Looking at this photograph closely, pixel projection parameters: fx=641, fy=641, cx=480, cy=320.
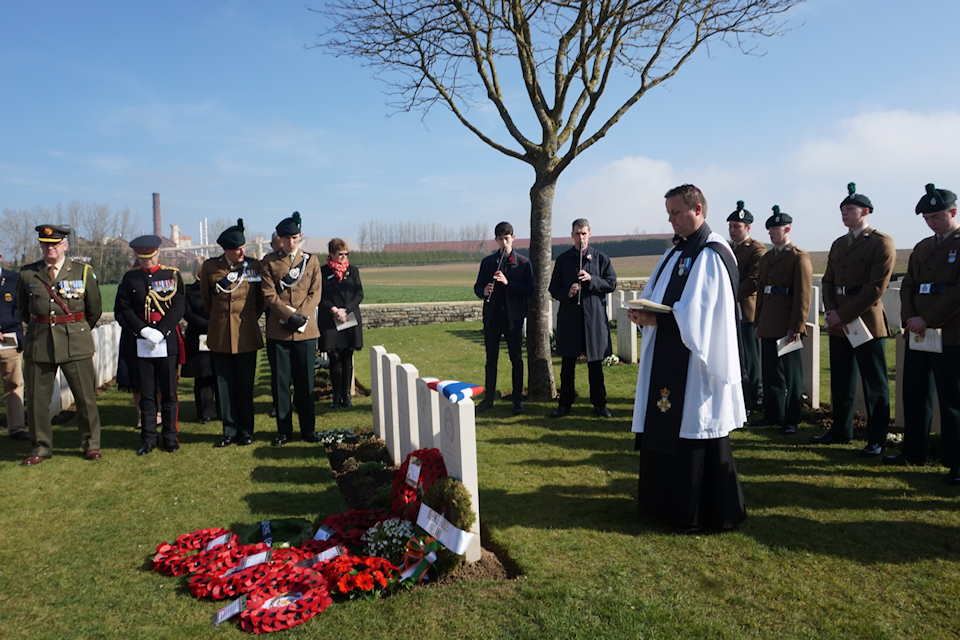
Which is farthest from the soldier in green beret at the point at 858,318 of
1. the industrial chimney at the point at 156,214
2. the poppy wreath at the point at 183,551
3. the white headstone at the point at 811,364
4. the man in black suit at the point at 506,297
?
the industrial chimney at the point at 156,214

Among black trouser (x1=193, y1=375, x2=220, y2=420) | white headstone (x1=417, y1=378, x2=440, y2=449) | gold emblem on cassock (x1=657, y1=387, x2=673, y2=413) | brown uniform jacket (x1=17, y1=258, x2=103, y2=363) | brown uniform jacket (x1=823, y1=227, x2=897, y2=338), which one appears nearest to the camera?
gold emblem on cassock (x1=657, y1=387, x2=673, y2=413)

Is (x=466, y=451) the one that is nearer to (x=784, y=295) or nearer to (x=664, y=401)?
(x=664, y=401)

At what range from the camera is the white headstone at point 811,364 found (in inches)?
285

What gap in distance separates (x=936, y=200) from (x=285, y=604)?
5.44m

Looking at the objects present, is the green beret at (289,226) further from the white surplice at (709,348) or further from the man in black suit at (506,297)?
the white surplice at (709,348)

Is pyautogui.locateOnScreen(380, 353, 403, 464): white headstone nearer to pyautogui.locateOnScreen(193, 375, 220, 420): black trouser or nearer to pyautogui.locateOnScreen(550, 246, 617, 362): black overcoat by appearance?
pyautogui.locateOnScreen(550, 246, 617, 362): black overcoat

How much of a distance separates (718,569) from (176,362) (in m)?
5.62

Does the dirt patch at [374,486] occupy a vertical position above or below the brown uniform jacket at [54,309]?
below

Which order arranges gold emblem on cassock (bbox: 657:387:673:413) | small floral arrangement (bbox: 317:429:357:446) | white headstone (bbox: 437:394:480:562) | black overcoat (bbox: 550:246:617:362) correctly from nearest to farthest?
1. white headstone (bbox: 437:394:480:562)
2. gold emblem on cassock (bbox: 657:387:673:413)
3. small floral arrangement (bbox: 317:429:357:446)
4. black overcoat (bbox: 550:246:617:362)

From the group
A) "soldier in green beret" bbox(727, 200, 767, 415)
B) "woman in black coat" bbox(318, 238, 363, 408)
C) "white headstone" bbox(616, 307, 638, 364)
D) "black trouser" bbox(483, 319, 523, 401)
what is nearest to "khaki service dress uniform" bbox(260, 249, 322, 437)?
"woman in black coat" bbox(318, 238, 363, 408)

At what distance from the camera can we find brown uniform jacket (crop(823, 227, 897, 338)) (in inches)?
218

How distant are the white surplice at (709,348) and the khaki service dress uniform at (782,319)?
2951mm

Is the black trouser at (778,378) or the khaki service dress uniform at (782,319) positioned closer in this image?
the khaki service dress uniform at (782,319)

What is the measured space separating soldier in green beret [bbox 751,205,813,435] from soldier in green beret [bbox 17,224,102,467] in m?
6.88
